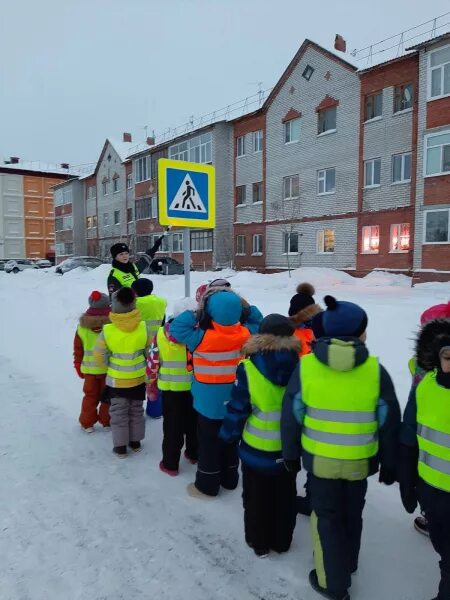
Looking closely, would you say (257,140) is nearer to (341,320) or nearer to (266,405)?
(266,405)

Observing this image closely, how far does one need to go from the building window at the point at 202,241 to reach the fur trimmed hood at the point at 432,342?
93.3 ft

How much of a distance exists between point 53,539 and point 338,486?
76.0 inches

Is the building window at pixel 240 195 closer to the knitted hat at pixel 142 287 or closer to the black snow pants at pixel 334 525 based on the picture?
the knitted hat at pixel 142 287

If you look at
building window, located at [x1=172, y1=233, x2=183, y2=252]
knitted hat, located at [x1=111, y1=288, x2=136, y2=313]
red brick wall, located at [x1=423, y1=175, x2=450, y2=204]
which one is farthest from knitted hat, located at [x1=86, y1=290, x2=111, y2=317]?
building window, located at [x1=172, y1=233, x2=183, y2=252]

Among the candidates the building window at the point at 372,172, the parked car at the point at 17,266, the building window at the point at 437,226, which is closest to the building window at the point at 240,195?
the building window at the point at 372,172

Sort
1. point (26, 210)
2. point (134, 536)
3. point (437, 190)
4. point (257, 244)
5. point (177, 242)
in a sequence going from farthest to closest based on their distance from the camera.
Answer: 1. point (26, 210)
2. point (177, 242)
3. point (257, 244)
4. point (437, 190)
5. point (134, 536)

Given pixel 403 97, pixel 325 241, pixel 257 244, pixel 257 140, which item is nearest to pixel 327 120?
pixel 403 97

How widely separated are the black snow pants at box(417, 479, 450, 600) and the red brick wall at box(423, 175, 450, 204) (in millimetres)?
18499

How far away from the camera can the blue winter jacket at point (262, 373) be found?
2.81 meters

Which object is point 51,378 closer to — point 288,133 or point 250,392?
point 250,392

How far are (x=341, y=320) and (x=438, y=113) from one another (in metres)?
19.5

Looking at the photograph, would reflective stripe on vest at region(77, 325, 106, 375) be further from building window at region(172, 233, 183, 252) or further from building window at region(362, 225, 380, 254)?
building window at region(172, 233, 183, 252)

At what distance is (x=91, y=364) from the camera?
496 cm

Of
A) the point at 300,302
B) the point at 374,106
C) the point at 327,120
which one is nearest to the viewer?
the point at 300,302
